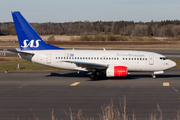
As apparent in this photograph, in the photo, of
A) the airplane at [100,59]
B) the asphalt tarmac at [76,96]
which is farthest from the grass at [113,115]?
the airplane at [100,59]

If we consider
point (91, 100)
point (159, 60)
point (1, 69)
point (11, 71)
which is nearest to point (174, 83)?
point (159, 60)

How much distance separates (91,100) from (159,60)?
1355cm

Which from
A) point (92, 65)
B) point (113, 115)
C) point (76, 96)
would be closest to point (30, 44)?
point (92, 65)

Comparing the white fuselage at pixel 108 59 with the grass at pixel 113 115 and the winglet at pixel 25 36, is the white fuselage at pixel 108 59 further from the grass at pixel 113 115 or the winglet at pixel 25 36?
the grass at pixel 113 115

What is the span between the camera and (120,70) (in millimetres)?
27141

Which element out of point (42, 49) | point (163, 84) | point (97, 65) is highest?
point (42, 49)

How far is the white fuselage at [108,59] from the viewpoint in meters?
28.8

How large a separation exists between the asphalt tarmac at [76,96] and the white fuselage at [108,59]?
6.53 ft

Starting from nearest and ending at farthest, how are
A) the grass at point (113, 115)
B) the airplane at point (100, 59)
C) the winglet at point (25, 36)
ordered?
the grass at point (113, 115) → the airplane at point (100, 59) → the winglet at point (25, 36)

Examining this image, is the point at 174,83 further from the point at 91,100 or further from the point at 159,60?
the point at 91,100

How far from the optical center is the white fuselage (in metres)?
28.8

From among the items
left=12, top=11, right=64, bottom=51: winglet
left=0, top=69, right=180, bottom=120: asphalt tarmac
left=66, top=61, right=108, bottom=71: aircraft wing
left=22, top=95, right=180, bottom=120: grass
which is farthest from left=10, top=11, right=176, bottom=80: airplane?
left=22, top=95, right=180, bottom=120: grass

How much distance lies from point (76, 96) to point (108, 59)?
9.68m

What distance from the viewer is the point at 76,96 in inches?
798
